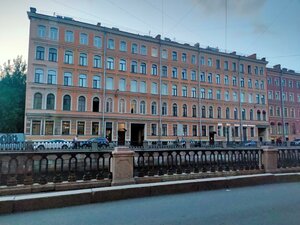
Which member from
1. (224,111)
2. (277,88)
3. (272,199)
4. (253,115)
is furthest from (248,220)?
(277,88)

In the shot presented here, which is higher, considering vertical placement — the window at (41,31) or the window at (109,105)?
the window at (41,31)

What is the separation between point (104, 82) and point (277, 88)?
3791 centimetres

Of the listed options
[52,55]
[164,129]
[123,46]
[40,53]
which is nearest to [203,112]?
[164,129]

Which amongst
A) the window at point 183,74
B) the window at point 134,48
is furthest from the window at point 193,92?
the window at point 134,48

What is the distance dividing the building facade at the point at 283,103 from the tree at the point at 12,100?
4606 cm

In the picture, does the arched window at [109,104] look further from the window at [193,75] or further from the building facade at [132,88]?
the window at [193,75]

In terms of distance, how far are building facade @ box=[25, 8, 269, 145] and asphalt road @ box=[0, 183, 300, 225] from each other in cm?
2595

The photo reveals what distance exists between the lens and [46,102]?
28250mm

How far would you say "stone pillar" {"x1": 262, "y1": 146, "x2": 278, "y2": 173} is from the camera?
7074 millimetres

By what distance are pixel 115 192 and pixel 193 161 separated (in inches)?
113

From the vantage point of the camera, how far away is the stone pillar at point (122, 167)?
17.4 feet

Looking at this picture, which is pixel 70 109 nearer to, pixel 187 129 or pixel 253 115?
pixel 187 129

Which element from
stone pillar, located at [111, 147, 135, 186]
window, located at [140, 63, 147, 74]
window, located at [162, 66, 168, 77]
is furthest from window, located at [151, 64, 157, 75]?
stone pillar, located at [111, 147, 135, 186]

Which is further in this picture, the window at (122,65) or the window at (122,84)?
the window at (122,65)
